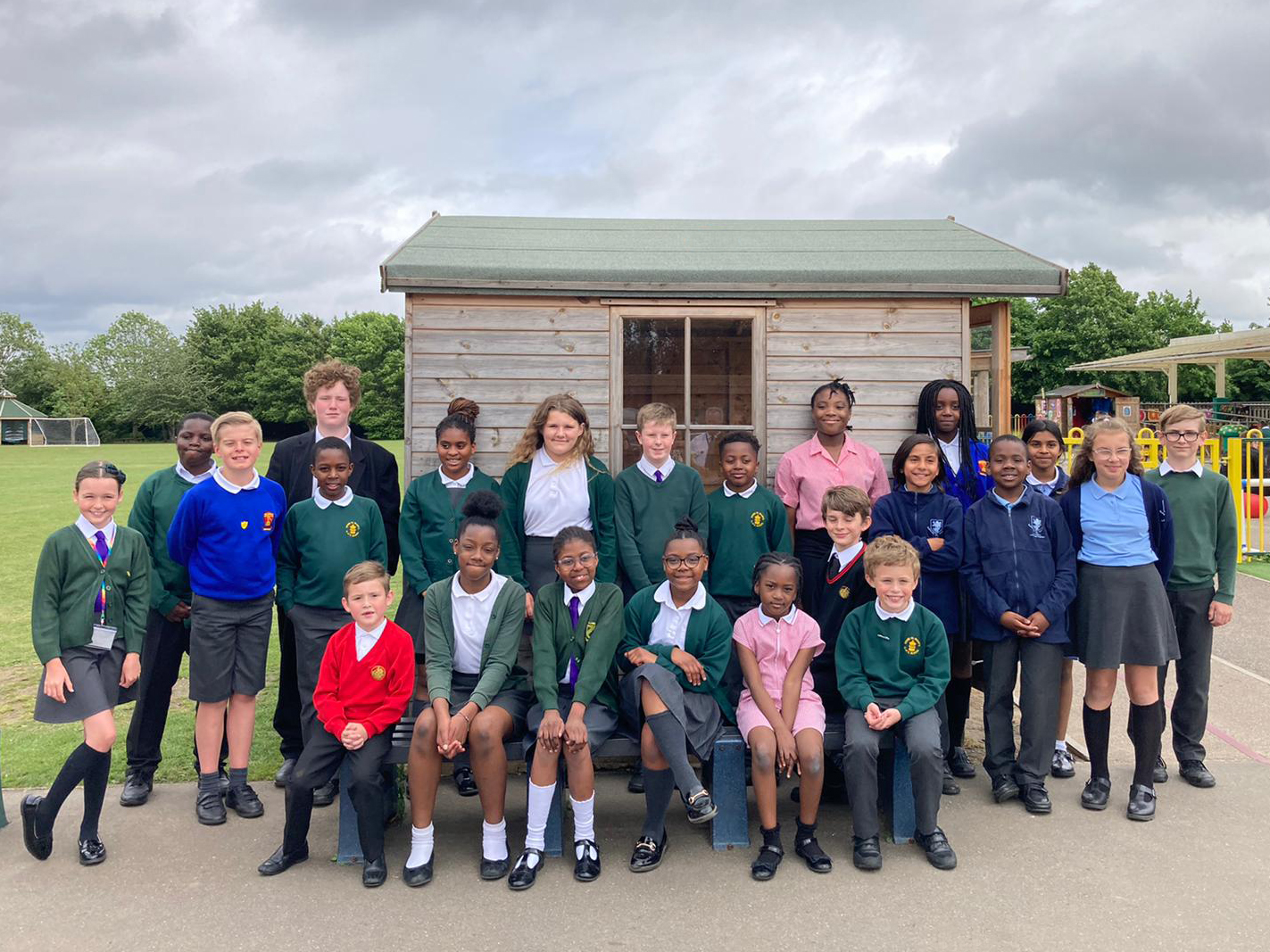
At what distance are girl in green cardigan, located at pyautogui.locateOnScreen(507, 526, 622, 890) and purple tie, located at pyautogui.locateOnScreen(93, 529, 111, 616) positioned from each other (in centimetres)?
180

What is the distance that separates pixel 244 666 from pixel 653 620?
1.87 metres

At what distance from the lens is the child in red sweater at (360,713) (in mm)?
3746

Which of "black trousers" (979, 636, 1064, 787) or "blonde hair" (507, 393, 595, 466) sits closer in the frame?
"black trousers" (979, 636, 1064, 787)

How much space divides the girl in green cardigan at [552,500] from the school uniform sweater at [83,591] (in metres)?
1.59

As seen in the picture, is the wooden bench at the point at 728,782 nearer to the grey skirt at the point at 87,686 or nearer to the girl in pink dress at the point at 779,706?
the girl in pink dress at the point at 779,706

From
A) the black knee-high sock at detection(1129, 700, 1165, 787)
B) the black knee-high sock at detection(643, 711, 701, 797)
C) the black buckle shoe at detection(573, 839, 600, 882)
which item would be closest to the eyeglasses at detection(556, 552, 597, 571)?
the black knee-high sock at detection(643, 711, 701, 797)

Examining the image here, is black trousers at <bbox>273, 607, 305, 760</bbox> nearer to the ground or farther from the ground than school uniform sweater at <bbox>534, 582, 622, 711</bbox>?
nearer to the ground

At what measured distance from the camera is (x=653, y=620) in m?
4.18

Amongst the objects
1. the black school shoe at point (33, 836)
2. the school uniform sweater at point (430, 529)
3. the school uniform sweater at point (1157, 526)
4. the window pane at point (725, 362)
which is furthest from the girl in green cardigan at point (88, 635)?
the school uniform sweater at point (1157, 526)

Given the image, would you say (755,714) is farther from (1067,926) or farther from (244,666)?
(244,666)

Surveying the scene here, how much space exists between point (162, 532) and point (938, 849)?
370 centimetres

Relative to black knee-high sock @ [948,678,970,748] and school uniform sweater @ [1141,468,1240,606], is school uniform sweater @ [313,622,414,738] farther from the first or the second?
school uniform sweater @ [1141,468,1240,606]

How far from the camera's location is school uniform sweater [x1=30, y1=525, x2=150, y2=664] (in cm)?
387

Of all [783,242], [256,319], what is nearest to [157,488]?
[783,242]
